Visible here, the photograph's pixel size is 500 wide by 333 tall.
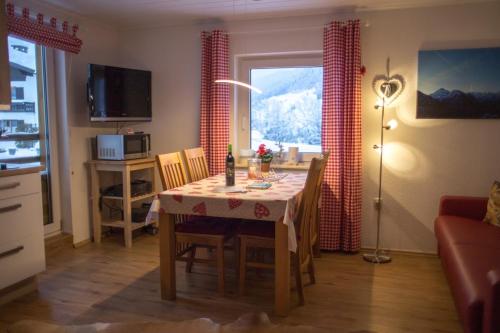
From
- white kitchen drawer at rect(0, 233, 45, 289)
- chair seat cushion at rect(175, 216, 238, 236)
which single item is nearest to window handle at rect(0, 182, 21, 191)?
white kitchen drawer at rect(0, 233, 45, 289)

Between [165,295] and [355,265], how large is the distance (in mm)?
1619

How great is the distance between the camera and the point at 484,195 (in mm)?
3533

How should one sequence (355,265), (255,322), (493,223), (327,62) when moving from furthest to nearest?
(327,62) < (355,265) < (493,223) < (255,322)

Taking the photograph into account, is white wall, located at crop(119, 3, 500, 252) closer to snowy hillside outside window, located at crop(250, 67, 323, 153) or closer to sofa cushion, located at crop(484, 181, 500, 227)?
snowy hillside outside window, located at crop(250, 67, 323, 153)

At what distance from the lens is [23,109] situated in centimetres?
357

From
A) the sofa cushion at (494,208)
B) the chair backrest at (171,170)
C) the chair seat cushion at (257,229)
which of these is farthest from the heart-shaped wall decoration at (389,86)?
the chair backrest at (171,170)

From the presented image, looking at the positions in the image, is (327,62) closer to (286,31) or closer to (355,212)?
(286,31)

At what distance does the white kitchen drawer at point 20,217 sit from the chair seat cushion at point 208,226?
3.26ft

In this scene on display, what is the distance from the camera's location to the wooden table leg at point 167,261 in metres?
2.78

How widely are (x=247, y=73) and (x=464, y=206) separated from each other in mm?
2346

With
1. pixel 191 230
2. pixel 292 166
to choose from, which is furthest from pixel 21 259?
pixel 292 166

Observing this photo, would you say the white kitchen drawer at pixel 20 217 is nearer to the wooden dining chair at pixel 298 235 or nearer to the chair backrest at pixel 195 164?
the chair backrest at pixel 195 164

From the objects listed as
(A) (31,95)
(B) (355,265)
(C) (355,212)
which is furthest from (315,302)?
(A) (31,95)

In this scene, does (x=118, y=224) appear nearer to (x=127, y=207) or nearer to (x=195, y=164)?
(x=127, y=207)
